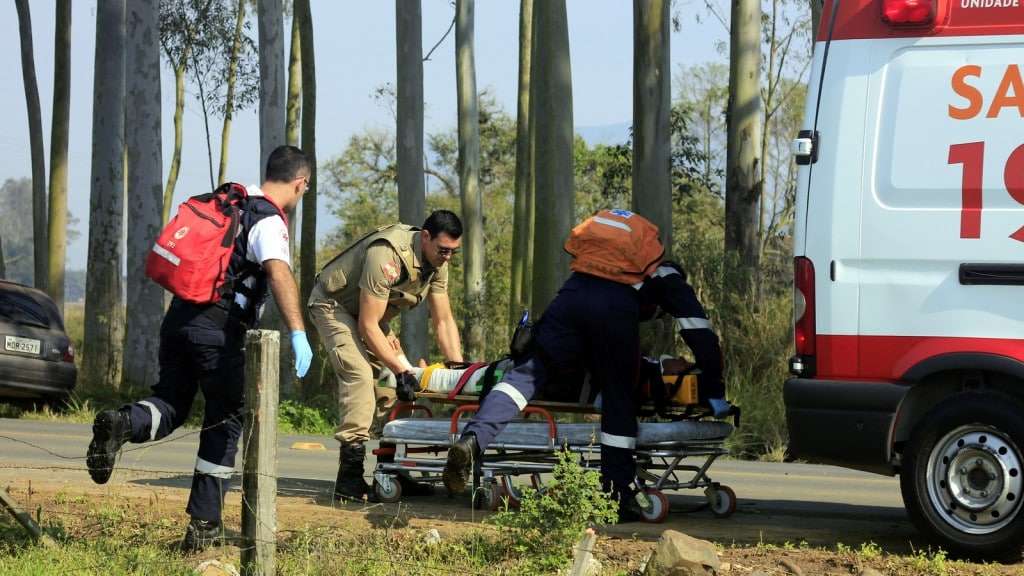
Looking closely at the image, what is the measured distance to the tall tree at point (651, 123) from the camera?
16.8 m

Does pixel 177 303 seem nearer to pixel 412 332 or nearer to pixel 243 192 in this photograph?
pixel 243 192

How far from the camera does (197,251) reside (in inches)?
254

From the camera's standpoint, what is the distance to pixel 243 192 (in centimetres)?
664

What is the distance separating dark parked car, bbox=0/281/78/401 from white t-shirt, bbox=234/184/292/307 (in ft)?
31.8

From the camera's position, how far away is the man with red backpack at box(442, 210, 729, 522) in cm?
746

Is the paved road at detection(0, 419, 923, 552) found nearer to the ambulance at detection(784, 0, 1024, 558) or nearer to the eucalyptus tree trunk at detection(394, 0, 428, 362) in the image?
the ambulance at detection(784, 0, 1024, 558)

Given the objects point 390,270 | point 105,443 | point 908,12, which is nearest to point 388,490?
point 390,270

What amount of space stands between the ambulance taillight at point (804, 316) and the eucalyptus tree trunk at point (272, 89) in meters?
13.4

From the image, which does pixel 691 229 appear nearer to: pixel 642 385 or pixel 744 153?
pixel 744 153

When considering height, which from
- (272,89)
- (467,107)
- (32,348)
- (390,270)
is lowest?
(32,348)

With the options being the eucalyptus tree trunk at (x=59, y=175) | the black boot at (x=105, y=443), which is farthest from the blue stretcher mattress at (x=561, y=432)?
the eucalyptus tree trunk at (x=59, y=175)

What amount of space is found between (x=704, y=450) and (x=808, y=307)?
1345 mm

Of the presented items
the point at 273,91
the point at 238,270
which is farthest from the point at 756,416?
the point at 273,91

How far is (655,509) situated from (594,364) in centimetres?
86
